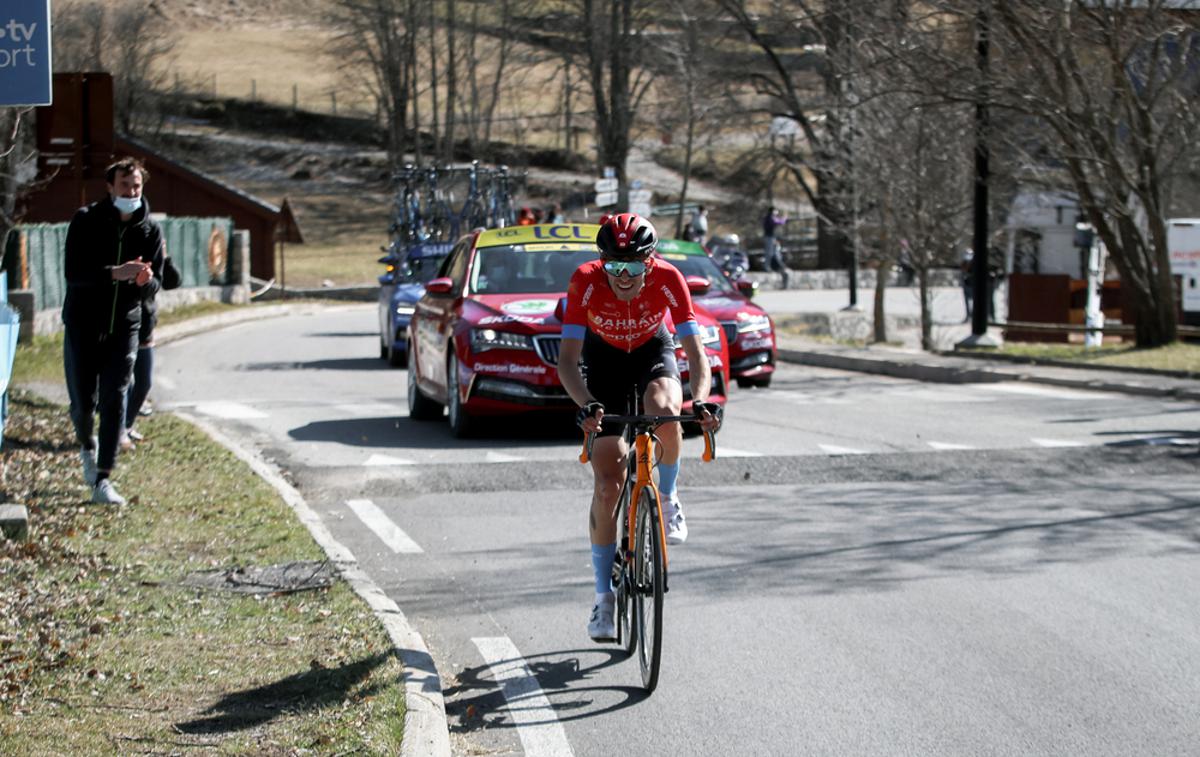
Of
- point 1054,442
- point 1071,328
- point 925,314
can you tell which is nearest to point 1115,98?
point 1071,328

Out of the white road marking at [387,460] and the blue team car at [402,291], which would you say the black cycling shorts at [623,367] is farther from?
the blue team car at [402,291]

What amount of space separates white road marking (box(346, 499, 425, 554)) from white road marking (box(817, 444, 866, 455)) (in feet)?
13.1

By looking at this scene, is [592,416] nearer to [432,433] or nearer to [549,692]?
[549,692]

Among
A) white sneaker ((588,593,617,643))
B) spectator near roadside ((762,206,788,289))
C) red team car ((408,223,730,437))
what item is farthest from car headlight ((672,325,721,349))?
spectator near roadside ((762,206,788,289))

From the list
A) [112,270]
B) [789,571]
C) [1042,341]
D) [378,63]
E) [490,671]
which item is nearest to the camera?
[490,671]

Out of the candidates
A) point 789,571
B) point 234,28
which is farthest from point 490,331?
point 234,28

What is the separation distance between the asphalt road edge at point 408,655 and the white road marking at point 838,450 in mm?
4547

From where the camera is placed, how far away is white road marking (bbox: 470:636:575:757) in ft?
18.6

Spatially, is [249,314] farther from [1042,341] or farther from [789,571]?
[789,571]

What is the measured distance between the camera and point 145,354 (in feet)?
38.0

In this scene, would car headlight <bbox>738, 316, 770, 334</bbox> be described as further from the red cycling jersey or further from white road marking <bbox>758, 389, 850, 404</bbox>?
the red cycling jersey

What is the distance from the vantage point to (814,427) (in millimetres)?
15117

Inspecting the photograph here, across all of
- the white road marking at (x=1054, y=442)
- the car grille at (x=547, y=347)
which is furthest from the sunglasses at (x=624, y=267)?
the white road marking at (x=1054, y=442)

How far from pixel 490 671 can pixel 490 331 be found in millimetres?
7186
